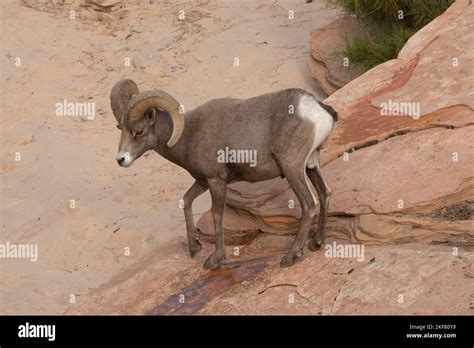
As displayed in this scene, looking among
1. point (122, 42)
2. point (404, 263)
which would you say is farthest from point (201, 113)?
point (122, 42)

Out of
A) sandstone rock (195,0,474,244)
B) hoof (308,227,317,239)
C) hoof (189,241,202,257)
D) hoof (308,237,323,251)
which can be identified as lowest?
hoof (189,241,202,257)

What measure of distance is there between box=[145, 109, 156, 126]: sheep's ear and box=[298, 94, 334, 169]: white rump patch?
1.37 meters

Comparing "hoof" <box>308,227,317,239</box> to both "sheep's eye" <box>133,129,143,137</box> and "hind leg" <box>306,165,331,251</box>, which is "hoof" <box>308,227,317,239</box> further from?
"sheep's eye" <box>133,129,143,137</box>

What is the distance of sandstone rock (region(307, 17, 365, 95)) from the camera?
38.8 feet

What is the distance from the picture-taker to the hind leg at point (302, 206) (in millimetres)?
6910

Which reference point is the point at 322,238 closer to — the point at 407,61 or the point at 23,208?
the point at 407,61

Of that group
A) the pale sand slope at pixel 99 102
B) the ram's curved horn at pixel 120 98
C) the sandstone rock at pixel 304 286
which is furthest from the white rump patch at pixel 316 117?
the pale sand slope at pixel 99 102

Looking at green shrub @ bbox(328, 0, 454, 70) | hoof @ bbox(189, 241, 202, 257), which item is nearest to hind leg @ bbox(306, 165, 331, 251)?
hoof @ bbox(189, 241, 202, 257)

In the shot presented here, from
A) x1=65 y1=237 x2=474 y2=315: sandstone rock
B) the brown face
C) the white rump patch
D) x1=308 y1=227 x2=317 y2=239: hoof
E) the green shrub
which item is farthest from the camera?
the green shrub

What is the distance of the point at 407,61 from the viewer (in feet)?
30.1

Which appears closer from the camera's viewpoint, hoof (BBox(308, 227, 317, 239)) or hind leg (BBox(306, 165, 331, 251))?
hind leg (BBox(306, 165, 331, 251))

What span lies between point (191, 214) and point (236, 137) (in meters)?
1.05

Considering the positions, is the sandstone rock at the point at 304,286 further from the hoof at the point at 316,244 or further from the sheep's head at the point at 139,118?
the sheep's head at the point at 139,118

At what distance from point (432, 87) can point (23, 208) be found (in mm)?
5647
